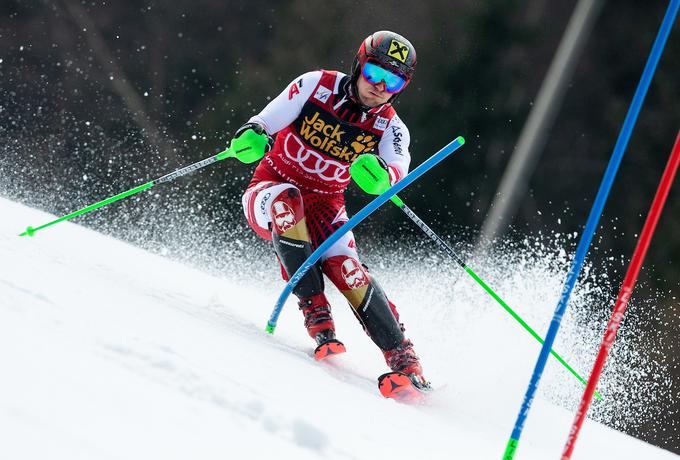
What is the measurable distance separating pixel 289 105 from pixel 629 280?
1829 mm

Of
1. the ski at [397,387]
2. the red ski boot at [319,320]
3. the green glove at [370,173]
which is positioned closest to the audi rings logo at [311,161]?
the green glove at [370,173]

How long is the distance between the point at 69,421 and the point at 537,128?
28.1ft

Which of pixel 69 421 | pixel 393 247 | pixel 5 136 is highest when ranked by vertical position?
pixel 393 247

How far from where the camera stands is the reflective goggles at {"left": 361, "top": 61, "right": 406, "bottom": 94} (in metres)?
2.68

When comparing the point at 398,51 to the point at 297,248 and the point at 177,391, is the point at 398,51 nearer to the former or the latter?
the point at 297,248

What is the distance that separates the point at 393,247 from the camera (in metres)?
8.60

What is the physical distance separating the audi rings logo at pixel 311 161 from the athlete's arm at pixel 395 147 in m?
0.18

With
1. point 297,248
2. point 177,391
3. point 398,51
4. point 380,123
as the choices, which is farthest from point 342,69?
point 177,391

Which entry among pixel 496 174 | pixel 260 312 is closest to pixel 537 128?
pixel 496 174

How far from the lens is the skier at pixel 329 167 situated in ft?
8.25

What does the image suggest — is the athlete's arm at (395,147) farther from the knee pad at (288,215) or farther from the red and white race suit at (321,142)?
the knee pad at (288,215)

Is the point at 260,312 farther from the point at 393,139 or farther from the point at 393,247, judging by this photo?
the point at 393,247

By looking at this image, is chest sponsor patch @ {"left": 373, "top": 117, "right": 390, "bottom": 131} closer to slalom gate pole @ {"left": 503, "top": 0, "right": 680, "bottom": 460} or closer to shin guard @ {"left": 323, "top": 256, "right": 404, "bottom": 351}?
shin guard @ {"left": 323, "top": 256, "right": 404, "bottom": 351}

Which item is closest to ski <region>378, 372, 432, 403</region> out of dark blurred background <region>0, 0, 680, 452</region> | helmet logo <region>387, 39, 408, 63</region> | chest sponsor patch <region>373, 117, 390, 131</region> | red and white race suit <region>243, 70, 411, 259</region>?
red and white race suit <region>243, 70, 411, 259</region>
